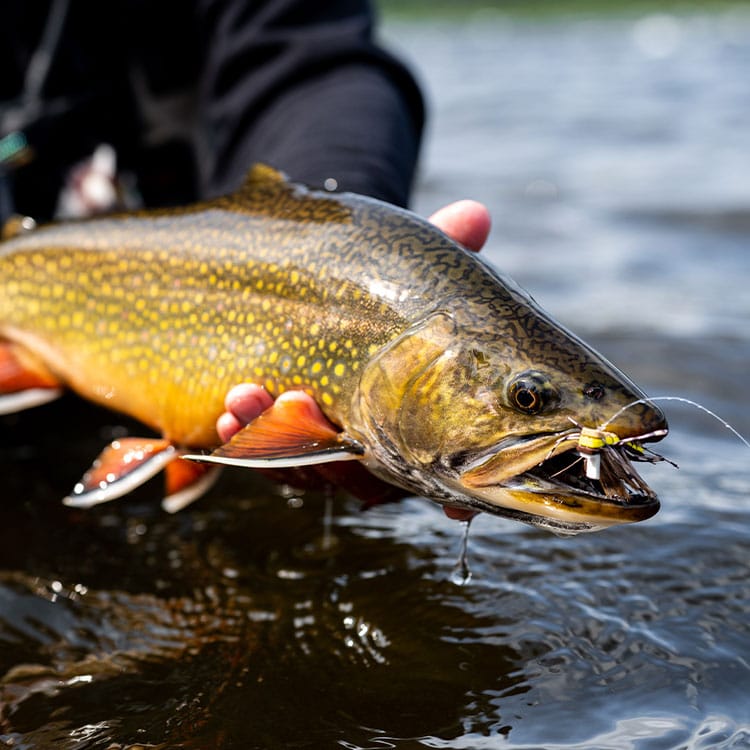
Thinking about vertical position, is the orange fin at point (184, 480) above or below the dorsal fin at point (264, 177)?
below

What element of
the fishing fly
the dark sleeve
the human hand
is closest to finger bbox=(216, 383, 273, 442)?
the human hand

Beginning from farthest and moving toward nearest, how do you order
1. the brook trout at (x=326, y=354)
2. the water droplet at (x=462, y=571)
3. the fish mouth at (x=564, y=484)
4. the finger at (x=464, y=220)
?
the water droplet at (x=462, y=571), the finger at (x=464, y=220), the brook trout at (x=326, y=354), the fish mouth at (x=564, y=484)

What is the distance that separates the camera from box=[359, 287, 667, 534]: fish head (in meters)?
2.07

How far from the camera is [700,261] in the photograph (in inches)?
263

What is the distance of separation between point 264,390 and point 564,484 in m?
0.84

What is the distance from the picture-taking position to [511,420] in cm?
217

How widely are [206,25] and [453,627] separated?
117 inches

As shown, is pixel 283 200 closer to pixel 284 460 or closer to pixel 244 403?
pixel 244 403

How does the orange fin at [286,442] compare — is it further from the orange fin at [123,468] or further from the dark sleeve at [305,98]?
the dark sleeve at [305,98]

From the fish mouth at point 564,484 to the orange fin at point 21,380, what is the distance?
1.65m

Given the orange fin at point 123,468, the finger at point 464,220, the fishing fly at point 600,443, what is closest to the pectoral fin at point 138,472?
the orange fin at point 123,468

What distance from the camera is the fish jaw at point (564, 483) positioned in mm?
2035

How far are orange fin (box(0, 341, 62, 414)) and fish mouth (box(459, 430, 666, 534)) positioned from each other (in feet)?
5.40

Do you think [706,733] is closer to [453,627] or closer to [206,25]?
[453,627]
